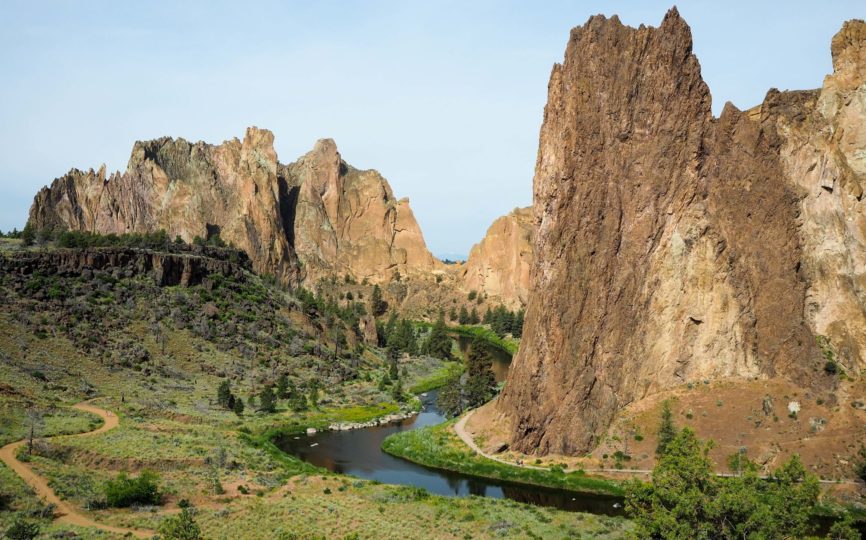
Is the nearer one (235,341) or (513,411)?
(513,411)

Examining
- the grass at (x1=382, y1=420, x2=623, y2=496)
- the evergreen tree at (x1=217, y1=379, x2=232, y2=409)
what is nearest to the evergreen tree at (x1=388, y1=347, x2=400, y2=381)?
the grass at (x1=382, y1=420, x2=623, y2=496)

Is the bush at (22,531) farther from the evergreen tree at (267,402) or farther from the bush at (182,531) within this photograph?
the evergreen tree at (267,402)

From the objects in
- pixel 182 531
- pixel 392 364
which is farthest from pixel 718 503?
pixel 392 364

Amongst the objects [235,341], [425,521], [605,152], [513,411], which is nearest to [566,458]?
[513,411]

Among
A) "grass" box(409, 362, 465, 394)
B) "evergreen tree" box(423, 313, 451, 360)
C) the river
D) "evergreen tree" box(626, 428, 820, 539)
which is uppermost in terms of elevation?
"evergreen tree" box(423, 313, 451, 360)

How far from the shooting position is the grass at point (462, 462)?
60.2m

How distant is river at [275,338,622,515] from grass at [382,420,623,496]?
67 cm

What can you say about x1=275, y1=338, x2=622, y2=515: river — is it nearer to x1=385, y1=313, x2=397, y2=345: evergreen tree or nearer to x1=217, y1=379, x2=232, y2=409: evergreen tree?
x1=217, y1=379, x2=232, y2=409: evergreen tree

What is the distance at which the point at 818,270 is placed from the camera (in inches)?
2697

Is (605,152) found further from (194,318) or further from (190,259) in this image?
(190,259)

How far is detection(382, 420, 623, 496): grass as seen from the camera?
198 ft

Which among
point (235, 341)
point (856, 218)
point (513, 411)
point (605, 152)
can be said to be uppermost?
point (605, 152)

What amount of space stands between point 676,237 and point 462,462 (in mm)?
29740

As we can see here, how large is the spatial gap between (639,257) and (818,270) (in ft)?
55.6
